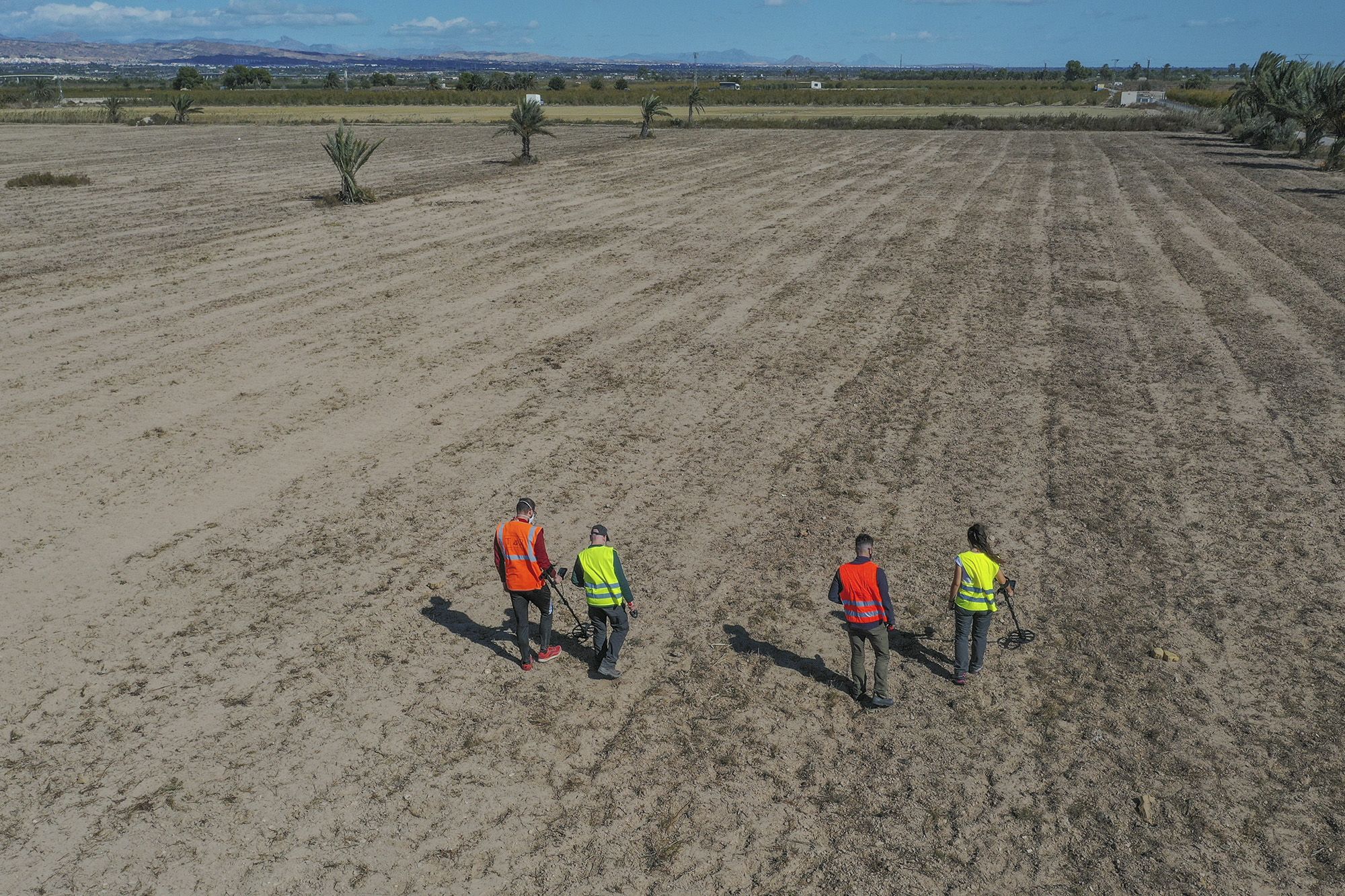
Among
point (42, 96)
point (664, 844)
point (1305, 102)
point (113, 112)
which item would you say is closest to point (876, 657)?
point (664, 844)

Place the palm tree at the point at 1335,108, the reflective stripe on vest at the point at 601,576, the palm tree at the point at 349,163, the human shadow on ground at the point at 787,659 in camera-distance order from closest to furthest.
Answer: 1. the reflective stripe on vest at the point at 601,576
2. the human shadow on ground at the point at 787,659
3. the palm tree at the point at 349,163
4. the palm tree at the point at 1335,108

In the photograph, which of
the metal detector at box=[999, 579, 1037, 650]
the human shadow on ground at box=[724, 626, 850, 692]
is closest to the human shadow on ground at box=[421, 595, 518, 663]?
the human shadow on ground at box=[724, 626, 850, 692]

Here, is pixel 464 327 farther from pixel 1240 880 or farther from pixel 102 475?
pixel 1240 880

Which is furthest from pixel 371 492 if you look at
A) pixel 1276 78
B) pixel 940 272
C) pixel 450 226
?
pixel 1276 78

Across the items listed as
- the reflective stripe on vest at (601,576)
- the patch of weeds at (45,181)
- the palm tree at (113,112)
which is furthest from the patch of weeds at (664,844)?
the palm tree at (113,112)

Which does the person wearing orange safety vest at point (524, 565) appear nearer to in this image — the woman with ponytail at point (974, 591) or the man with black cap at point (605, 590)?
the man with black cap at point (605, 590)

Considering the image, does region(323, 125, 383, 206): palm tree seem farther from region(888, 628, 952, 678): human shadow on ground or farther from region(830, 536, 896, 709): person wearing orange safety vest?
region(830, 536, 896, 709): person wearing orange safety vest
